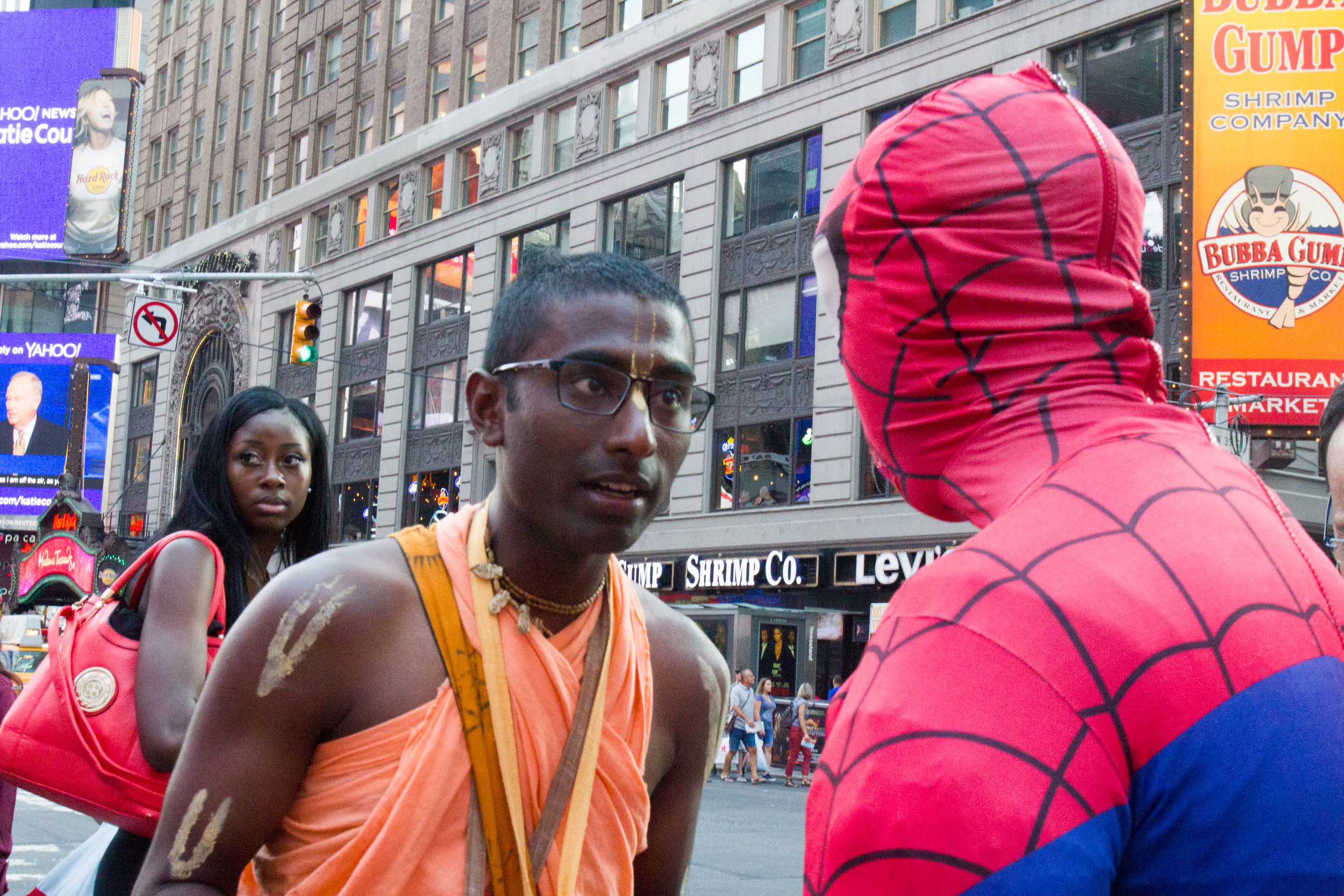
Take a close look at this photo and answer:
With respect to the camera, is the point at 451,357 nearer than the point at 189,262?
Yes

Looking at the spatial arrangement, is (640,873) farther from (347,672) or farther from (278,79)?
(278,79)

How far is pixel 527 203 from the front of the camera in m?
33.6

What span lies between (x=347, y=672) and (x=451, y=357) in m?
34.1

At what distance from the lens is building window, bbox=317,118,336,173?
42.1m

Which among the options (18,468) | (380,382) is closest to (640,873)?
(380,382)

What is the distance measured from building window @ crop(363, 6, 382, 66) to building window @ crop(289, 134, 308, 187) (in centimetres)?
399

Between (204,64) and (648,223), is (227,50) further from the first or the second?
(648,223)

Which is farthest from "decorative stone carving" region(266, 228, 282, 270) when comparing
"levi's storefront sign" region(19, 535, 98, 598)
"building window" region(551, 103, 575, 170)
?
"building window" region(551, 103, 575, 170)

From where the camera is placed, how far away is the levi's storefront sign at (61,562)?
33.2 meters

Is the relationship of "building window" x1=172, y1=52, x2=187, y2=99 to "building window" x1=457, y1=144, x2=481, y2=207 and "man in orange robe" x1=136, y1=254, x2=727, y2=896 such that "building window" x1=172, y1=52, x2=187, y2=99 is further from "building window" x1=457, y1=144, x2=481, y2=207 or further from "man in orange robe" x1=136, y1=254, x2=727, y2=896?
"man in orange robe" x1=136, y1=254, x2=727, y2=896

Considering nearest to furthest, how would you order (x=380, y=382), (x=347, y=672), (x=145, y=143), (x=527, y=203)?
(x=347, y=672) < (x=527, y=203) < (x=380, y=382) < (x=145, y=143)

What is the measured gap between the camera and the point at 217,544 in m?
3.76

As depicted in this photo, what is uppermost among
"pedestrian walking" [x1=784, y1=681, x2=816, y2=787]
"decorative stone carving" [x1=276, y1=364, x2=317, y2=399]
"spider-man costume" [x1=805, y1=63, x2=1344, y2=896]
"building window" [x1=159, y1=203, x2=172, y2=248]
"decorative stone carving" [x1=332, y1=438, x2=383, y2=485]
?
"building window" [x1=159, y1=203, x2=172, y2=248]

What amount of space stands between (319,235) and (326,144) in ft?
10.1
